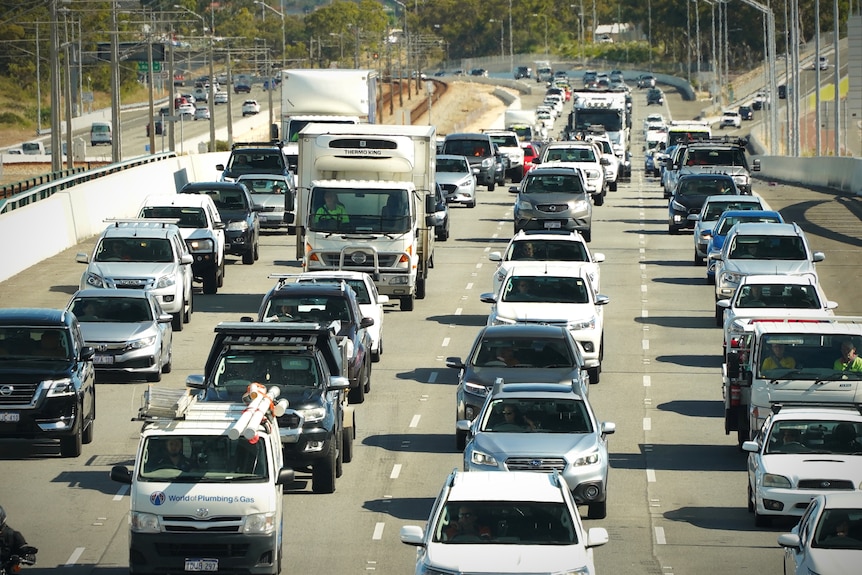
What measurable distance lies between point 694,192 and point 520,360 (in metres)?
26.4

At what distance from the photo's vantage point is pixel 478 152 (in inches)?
2566

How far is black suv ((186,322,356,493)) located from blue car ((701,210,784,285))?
1956 centimetres

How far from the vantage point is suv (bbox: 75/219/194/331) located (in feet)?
112

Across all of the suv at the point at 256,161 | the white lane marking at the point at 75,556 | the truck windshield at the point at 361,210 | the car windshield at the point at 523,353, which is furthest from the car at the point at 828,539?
the suv at the point at 256,161

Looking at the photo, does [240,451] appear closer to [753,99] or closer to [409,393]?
[409,393]

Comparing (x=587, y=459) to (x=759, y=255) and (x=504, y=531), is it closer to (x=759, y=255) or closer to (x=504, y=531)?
(x=504, y=531)

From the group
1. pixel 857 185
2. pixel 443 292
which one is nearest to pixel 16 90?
pixel 857 185

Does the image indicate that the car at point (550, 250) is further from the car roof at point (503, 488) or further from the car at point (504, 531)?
the car at point (504, 531)

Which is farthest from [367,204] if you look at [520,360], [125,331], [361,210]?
[520,360]

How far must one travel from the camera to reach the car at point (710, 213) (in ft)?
143

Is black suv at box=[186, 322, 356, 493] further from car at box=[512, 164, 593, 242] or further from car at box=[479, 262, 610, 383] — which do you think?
car at box=[512, 164, 593, 242]

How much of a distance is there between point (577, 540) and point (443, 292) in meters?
25.1

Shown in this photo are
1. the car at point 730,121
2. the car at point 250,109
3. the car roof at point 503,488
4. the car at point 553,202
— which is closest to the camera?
the car roof at point 503,488

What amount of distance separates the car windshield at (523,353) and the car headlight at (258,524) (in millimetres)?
8273
